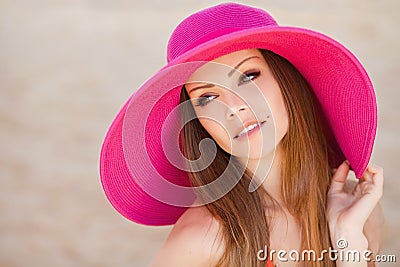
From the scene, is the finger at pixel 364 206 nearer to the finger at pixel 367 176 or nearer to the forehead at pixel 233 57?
the finger at pixel 367 176

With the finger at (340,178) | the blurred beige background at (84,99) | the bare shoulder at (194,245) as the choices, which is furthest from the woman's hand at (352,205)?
the blurred beige background at (84,99)

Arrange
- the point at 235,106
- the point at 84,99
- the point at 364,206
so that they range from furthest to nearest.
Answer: the point at 84,99 < the point at 364,206 < the point at 235,106

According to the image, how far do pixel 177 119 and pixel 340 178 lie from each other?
0.35 m

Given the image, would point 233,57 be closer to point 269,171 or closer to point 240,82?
point 240,82

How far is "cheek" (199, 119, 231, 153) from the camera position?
137 cm

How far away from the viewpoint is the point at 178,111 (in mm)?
1445

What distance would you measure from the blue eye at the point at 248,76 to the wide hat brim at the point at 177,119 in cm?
5

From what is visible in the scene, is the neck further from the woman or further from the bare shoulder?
the bare shoulder

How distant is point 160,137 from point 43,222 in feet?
3.84

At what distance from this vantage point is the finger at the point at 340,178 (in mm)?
1504

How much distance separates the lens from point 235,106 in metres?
1.33

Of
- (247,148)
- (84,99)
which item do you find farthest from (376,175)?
(84,99)

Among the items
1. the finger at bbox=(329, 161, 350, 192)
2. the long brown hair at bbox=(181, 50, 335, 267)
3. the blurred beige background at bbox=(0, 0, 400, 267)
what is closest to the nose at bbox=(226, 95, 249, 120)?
the long brown hair at bbox=(181, 50, 335, 267)

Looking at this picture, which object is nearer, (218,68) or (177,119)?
(218,68)
